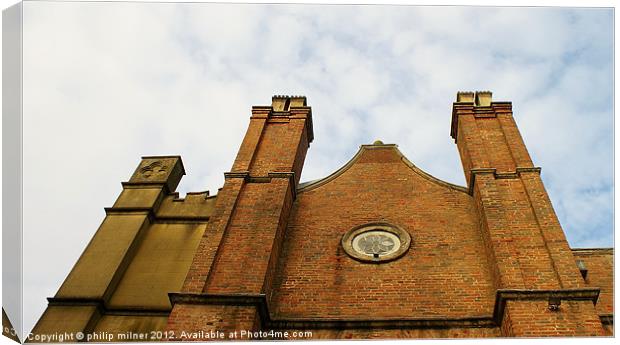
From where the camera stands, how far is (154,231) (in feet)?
41.0

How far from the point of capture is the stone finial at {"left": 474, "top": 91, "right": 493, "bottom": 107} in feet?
49.2

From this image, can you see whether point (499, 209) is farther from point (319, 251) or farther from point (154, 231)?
point (154, 231)

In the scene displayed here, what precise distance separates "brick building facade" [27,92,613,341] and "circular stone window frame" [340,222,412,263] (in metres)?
0.04

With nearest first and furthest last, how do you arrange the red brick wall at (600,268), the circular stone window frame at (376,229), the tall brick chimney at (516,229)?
the tall brick chimney at (516,229) < the circular stone window frame at (376,229) < the red brick wall at (600,268)

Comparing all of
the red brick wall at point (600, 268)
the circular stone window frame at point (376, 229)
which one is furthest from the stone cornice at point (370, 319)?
the red brick wall at point (600, 268)

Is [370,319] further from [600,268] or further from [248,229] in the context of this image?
[600,268]

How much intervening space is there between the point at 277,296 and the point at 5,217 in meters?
4.76

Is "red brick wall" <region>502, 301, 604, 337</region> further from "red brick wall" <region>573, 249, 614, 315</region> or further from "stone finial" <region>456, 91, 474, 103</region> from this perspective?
"stone finial" <region>456, 91, 474, 103</region>

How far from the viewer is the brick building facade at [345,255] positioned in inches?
366

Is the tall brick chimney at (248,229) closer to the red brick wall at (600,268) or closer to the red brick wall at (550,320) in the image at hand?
the red brick wall at (550,320)

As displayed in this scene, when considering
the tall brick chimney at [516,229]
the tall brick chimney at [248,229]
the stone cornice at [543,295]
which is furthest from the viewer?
the tall brick chimney at [248,229]

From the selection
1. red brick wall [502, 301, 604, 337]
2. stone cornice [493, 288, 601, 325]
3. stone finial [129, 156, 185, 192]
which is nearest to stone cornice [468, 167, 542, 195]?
stone cornice [493, 288, 601, 325]

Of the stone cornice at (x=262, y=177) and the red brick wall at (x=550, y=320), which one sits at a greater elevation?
the stone cornice at (x=262, y=177)

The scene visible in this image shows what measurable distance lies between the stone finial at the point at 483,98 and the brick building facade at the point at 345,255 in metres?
0.44
